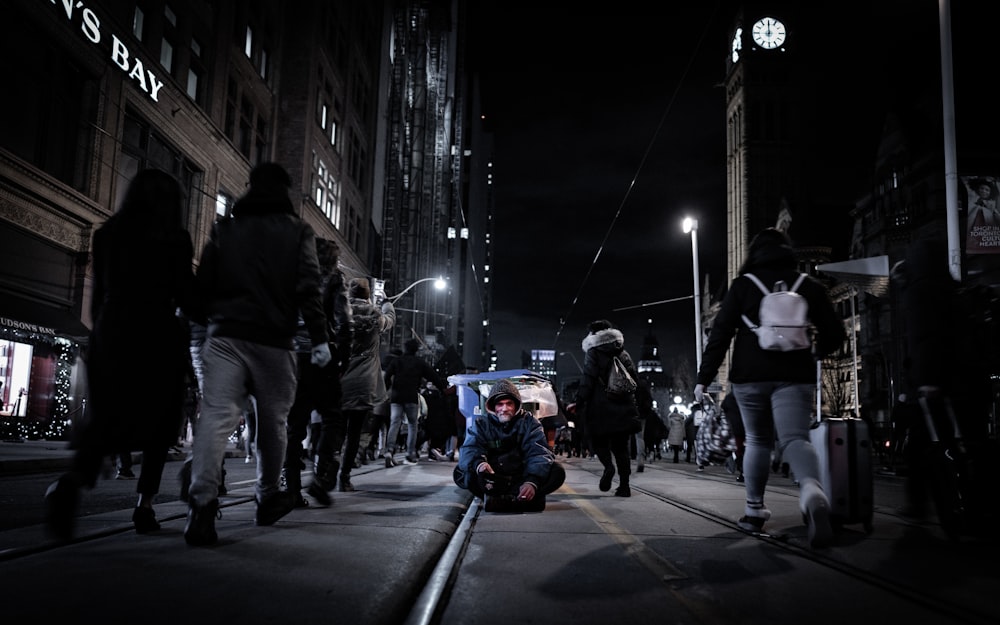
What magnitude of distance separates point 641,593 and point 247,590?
Result: 154 centimetres

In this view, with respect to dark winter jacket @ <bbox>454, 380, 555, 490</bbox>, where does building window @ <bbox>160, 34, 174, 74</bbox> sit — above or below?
above

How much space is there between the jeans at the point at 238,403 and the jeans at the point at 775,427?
2892 mm

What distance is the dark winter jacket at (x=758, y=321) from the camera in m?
4.63

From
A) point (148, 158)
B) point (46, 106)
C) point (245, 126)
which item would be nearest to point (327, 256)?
point (46, 106)

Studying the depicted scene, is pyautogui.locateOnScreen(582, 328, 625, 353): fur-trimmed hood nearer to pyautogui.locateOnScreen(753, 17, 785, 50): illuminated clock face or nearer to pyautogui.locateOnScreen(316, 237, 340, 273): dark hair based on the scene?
pyautogui.locateOnScreen(316, 237, 340, 273): dark hair

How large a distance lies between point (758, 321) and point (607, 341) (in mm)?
3505

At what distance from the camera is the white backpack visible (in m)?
4.55

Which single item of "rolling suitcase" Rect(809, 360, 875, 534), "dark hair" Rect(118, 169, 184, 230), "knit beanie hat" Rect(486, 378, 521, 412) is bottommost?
"rolling suitcase" Rect(809, 360, 875, 534)

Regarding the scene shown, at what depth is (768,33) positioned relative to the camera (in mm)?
89750

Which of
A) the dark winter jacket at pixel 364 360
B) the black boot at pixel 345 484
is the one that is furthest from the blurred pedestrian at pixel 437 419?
the dark winter jacket at pixel 364 360

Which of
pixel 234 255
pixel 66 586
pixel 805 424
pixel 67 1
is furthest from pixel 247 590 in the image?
pixel 67 1

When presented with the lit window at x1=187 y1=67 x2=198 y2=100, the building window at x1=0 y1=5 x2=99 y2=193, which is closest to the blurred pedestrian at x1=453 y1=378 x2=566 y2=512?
the building window at x1=0 y1=5 x2=99 y2=193

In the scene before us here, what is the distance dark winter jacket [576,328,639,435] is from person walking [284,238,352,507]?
328 cm

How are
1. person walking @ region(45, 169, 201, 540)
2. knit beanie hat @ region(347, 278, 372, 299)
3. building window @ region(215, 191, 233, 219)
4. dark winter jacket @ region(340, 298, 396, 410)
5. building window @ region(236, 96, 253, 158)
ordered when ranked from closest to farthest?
person walking @ region(45, 169, 201, 540) → dark winter jacket @ region(340, 298, 396, 410) → knit beanie hat @ region(347, 278, 372, 299) → building window @ region(215, 191, 233, 219) → building window @ region(236, 96, 253, 158)
